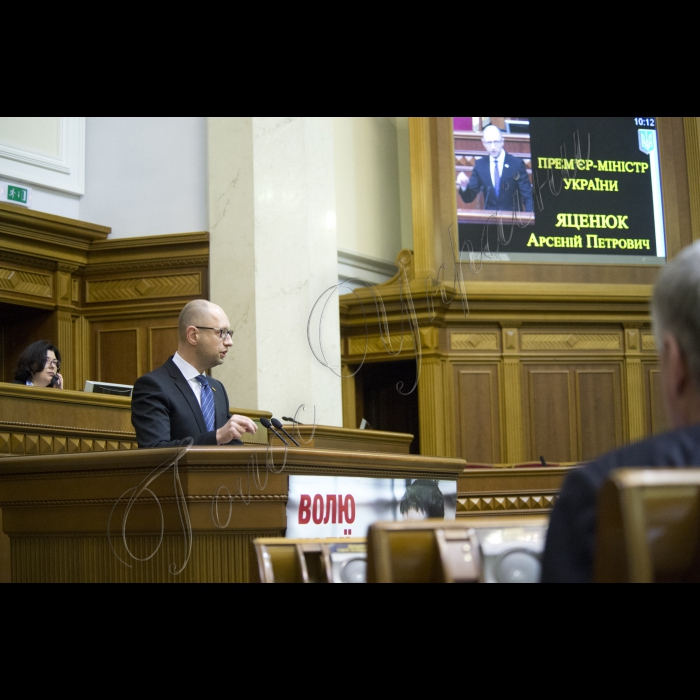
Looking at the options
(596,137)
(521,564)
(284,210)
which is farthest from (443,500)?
(596,137)

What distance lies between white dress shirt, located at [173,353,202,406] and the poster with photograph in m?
0.73

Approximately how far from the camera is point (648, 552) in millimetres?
1014

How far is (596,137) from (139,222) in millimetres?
5168

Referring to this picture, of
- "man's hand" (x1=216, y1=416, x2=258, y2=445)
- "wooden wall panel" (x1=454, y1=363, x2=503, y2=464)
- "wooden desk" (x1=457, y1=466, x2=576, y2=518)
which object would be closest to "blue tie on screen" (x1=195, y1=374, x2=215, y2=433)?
"man's hand" (x1=216, y1=416, x2=258, y2=445)

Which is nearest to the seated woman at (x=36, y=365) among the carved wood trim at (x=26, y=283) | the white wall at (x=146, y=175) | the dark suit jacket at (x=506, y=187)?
the carved wood trim at (x=26, y=283)

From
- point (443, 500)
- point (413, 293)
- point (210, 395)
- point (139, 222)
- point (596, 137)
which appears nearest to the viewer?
point (210, 395)

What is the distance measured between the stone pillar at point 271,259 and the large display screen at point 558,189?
2.70 m

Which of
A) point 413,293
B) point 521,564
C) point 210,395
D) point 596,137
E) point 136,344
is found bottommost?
point 521,564

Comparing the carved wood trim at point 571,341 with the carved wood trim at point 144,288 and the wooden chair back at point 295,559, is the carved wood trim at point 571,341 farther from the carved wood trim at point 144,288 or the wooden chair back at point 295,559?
the wooden chair back at point 295,559

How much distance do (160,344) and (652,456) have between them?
8130 mm

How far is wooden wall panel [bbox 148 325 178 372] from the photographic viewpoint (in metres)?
8.89

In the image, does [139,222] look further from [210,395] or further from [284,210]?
[210,395]

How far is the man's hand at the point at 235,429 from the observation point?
3.42 metres

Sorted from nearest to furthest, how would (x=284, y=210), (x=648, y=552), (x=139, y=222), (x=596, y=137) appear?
(x=648, y=552) → (x=284, y=210) → (x=139, y=222) → (x=596, y=137)
